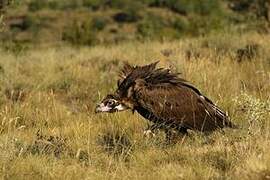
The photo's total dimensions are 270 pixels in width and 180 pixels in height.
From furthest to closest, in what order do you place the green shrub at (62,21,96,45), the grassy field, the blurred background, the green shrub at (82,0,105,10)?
the green shrub at (82,0,105,10), the blurred background, the green shrub at (62,21,96,45), the grassy field

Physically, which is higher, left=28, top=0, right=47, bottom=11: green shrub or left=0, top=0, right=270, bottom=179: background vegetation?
left=0, top=0, right=270, bottom=179: background vegetation

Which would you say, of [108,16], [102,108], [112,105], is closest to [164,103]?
[112,105]

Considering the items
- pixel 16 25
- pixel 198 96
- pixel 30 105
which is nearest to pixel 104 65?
pixel 30 105

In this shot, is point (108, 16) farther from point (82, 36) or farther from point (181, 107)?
point (181, 107)

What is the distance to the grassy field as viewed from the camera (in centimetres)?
552

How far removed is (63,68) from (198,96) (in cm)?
672

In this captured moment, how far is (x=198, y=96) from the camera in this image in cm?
653

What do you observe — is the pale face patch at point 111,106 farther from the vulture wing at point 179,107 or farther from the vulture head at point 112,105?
the vulture wing at point 179,107

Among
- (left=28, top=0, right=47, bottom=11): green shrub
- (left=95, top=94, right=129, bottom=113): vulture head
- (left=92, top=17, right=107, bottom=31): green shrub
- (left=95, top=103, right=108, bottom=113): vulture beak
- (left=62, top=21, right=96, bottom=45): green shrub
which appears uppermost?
Answer: (left=95, top=94, right=129, bottom=113): vulture head

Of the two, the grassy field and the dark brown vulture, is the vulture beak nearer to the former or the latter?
the dark brown vulture

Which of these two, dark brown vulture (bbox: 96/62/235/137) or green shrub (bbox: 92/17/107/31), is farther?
green shrub (bbox: 92/17/107/31)

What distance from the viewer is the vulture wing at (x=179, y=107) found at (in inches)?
245

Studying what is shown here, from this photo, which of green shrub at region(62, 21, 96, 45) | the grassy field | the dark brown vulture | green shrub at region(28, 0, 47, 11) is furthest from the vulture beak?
green shrub at region(28, 0, 47, 11)

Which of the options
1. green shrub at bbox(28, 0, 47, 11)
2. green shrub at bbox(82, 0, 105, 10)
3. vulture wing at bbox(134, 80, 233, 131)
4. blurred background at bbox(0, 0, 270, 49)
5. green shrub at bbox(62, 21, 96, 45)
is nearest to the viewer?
vulture wing at bbox(134, 80, 233, 131)
